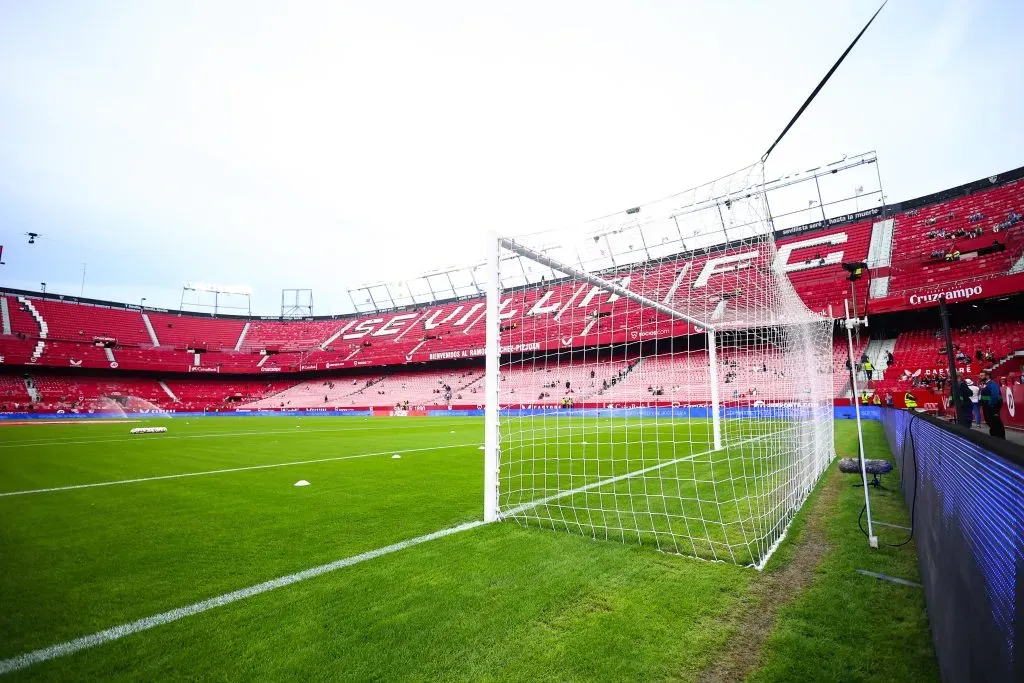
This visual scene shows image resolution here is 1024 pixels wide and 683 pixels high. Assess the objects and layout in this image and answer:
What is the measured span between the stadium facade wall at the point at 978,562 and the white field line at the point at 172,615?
3069mm

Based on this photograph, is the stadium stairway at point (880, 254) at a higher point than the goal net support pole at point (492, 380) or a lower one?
higher

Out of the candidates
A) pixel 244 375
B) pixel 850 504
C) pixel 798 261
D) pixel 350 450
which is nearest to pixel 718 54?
pixel 850 504

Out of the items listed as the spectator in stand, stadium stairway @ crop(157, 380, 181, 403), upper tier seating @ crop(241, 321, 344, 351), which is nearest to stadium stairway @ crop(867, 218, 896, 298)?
the spectator in stand

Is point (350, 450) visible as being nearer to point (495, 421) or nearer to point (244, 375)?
point (495, 421)

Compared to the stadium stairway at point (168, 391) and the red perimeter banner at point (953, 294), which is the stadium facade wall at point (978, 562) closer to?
the red perimeter banner at point (953, 294)

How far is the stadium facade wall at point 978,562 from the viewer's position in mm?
1088

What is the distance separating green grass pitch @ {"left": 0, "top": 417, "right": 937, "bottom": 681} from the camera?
6.60ft

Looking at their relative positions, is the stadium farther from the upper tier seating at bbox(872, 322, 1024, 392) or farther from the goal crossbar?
the upper tier seating at bbox(872, 322, 1024, 392)

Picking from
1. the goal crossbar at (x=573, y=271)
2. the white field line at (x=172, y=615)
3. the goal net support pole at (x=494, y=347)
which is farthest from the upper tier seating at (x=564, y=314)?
the white field line at (x=172, y=615)

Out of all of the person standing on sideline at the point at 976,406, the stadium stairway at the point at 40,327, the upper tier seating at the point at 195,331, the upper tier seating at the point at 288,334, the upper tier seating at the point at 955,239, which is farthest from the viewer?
the upper tier seating at the point at 288,334

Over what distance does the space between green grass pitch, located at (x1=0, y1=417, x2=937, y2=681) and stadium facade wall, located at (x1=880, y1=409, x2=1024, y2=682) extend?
1.40 feet

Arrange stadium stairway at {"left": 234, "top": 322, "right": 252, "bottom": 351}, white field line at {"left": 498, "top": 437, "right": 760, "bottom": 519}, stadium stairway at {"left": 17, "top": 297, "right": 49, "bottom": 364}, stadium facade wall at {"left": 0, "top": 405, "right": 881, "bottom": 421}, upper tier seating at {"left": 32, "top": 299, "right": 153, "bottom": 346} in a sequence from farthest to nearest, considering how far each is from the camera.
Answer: stadium stairway at {"left": 234, "top": 322, "right": 252, "bottom": 351}, upper tier seating at {"left": 32, "top": 299, "right": 153, "bottom": 346}, stadium stairway at {"left": 17, "top": 297, "right": 49, "bottom": 364}, stadium facade wall at {"left": 0, "top": 405, "right": 881, "bottom": 421}, white field line at {"left": 498, "top": 437, "right": 760, "bottom": 519}

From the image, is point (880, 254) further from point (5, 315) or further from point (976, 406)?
point (5, 315)

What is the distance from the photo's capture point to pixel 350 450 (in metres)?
10.6
